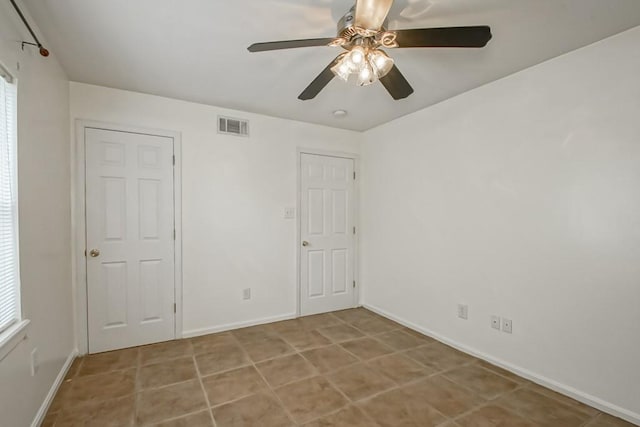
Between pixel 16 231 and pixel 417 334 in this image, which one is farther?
pixel 417 334

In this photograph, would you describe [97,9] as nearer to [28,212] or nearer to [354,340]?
[28,212]

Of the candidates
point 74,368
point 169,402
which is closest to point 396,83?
point 169,402

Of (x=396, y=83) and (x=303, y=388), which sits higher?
(x=396, y=83)

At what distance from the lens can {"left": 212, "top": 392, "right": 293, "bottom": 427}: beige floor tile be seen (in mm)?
1830

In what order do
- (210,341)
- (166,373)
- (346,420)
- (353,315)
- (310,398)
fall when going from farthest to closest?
(353,315) < (210,341) < (166,373) < (310,398) < (346,420)

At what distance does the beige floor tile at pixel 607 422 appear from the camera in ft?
5.94

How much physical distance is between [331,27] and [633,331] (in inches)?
105

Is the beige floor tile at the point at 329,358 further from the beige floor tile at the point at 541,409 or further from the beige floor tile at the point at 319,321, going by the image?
the beige floor tile at the point at 541,409

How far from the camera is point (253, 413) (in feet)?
6.31

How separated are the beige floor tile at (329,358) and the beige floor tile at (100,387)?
1.38 metres

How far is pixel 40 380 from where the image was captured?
6.08 feet

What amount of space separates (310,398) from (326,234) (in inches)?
81.5

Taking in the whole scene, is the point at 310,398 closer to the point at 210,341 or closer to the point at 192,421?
the point at 192,421

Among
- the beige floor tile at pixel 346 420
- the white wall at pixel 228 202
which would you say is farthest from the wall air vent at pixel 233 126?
the beige floor tile at pixel 346 420
